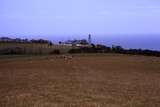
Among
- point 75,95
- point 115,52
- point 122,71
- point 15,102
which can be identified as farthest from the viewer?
point 115,52

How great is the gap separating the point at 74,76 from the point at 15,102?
6.83 m

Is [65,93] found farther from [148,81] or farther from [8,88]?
[148,81]

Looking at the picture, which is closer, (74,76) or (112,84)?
(112,84)

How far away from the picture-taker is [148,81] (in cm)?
1623

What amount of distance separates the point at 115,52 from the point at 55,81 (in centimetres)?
2080

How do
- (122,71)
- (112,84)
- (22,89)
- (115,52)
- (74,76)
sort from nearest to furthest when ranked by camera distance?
(22,89) → (112,84) → (74,76) → (122,71) → (115,52)

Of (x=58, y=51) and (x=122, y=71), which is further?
(x=58, y=51)

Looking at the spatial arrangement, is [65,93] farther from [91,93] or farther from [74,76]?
[74,76]

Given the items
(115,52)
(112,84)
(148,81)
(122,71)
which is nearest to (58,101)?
(112,84)

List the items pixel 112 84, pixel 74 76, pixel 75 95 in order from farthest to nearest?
pixel 74 76, pixel 112 84, pixel 75 95

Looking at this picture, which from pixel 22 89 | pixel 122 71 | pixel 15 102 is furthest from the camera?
pixel 122 71

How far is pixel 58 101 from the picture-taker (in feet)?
38.1

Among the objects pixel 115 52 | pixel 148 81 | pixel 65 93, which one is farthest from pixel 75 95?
pixel 115 52

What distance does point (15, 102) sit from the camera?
37.5 feet
